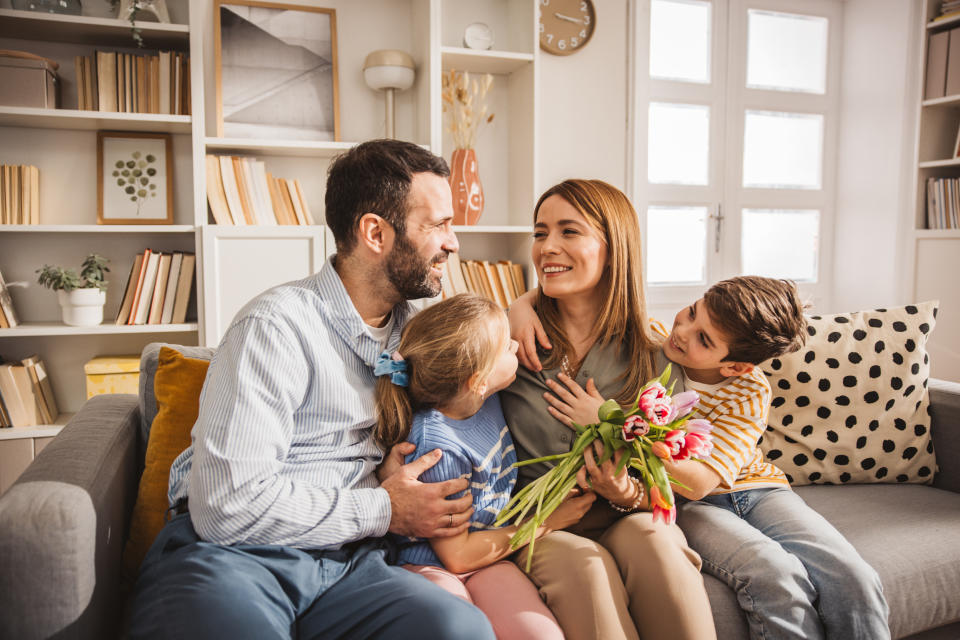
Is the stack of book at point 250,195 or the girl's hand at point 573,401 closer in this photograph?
the girl's hand at point 573,401

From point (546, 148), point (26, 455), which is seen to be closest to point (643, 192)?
point (546, 148)

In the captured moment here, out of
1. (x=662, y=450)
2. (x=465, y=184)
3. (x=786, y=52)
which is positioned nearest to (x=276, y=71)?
(x=465, y=184)

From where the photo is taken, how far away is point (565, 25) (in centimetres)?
328

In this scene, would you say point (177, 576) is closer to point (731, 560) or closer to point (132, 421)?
point (132, 421)

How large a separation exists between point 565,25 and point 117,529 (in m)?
2.94

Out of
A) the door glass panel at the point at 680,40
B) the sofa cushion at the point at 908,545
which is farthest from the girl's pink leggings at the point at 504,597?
the door glass panel at the point at 680,40

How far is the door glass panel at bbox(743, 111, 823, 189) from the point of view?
380 centimetres

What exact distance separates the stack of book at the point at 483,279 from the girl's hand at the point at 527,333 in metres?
1.24

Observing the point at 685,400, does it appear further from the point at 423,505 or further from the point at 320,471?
the point at 320,471

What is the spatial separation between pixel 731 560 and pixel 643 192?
247 cm

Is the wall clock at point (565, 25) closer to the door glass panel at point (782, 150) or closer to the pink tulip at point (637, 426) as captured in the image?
the door glass panel at point (782, 150)

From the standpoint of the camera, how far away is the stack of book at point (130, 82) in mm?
2514

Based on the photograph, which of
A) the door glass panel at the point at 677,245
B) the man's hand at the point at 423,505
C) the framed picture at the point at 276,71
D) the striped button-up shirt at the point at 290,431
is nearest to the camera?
the striped button-up shirt at the point at 290,431

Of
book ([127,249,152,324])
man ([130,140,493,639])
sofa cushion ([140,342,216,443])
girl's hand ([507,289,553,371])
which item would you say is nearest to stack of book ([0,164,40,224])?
book ([127,249,152,324])
